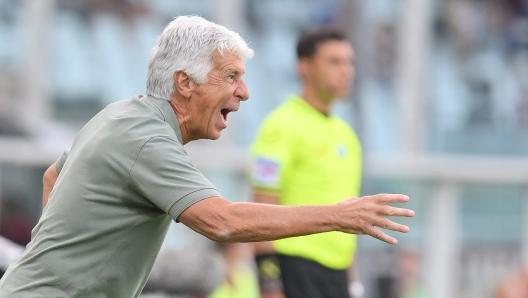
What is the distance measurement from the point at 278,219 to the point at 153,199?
1.45 ft

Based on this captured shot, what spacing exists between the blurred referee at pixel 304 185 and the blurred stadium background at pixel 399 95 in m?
7.95

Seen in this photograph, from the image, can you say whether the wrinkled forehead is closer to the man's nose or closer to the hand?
the man's nose

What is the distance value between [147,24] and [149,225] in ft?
40.9

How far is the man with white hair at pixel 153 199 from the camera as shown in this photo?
3.55 meters

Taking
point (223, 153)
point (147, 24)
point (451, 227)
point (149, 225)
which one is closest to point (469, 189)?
point (451, 227)

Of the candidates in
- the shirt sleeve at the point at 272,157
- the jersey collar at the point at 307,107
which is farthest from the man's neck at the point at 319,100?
the shirt sleeve at the point at 272,157

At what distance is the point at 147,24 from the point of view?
16.0m

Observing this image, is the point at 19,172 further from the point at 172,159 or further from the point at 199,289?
the point at 172,159

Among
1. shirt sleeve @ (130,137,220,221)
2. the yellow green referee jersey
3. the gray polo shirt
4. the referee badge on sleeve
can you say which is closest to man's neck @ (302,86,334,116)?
the yellow green referee jersey

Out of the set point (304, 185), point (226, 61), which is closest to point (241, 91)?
point (226, 61)

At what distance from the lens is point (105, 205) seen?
3.69 metres

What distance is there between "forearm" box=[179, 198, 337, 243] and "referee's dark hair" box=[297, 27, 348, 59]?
11.0ft

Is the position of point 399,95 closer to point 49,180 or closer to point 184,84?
point 49,180

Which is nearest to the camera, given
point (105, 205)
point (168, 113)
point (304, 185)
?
point (105, 205)
